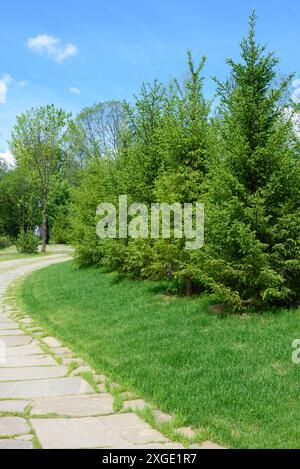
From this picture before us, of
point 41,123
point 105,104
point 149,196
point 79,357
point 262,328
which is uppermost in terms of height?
point 105,104

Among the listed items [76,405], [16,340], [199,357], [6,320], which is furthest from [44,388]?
[6,320]

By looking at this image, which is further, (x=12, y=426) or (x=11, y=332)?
(x=11, y=332)

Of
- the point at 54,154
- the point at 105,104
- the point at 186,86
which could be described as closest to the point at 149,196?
the point at 186,86

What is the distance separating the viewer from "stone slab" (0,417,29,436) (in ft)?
14.0

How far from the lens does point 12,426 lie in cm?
440

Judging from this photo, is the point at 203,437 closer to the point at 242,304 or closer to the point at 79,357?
the point at 79,357

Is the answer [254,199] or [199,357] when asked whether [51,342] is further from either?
[254,199]

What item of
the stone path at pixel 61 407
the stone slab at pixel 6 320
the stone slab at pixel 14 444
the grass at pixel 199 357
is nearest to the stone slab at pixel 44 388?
the stone path at pixel 61 407

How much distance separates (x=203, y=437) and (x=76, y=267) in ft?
48.5

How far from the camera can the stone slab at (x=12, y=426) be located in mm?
4254

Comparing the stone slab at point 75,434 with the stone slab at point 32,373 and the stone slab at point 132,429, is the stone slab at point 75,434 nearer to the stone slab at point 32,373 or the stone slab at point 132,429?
the stone slab at point 132,429

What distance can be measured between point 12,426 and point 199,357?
8.34 ft

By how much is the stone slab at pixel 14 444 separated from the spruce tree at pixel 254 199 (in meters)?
4.24
